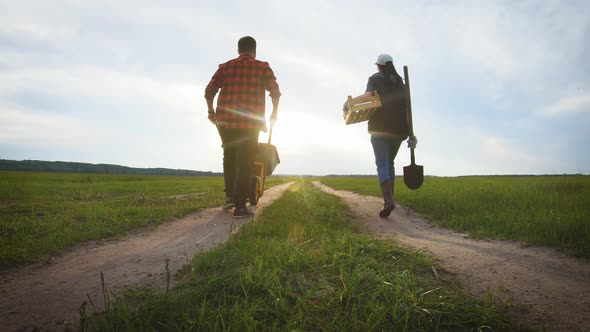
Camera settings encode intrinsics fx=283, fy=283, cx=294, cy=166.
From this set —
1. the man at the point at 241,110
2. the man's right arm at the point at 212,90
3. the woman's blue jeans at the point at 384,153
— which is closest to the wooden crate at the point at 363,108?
the woman's blue jeans at the point at 384,153

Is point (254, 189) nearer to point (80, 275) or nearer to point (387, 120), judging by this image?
point (387, 120)

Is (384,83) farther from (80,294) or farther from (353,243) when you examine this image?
(80,294)

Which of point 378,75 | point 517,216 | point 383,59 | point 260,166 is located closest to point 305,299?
point 517,216

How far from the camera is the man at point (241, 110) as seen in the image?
18.0 feet

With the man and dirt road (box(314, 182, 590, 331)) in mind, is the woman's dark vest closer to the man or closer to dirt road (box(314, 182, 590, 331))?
the man

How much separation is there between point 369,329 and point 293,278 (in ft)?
2.45

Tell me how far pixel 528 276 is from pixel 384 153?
350cm

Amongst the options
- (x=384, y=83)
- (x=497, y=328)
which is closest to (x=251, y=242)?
→ (x=497, y=328)

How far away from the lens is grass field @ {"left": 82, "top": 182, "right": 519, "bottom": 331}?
154 centimetres

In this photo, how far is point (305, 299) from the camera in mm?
1791

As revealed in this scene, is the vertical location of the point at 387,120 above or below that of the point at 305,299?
above

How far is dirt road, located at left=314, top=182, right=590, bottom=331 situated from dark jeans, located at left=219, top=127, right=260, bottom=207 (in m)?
3.31

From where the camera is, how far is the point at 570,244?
3117 millimetres

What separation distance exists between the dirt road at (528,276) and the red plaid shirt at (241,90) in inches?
148
